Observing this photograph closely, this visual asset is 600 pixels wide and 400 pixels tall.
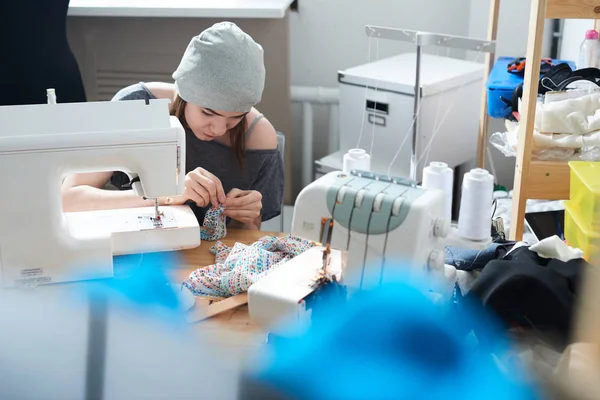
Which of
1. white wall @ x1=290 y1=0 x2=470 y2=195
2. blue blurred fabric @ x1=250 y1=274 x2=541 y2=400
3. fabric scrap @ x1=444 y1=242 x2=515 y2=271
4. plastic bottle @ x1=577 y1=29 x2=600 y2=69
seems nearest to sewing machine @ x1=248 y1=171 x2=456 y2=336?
blue blurred fabric @ x1=250 y1=274 x2=541 y2=400

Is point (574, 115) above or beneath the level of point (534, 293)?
above

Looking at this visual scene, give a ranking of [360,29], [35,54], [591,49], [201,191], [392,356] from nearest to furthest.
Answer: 1. [392,356]
2. [201,191]
3. [591,49]
4. [35,54]
5. [360,29]

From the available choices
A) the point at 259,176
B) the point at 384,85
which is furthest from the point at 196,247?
the point at 384,85

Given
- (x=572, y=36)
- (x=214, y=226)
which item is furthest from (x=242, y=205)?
(x=572, y=36)

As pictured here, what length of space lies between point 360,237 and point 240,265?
0.37 m

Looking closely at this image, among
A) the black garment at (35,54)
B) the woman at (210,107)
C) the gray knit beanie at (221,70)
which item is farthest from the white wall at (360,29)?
the gray knit beanie at (221,70)

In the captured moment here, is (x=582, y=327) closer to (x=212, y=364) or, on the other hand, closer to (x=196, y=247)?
(x=212, y=364)

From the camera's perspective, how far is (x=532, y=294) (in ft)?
4.08

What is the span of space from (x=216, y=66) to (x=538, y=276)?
2.95 ft

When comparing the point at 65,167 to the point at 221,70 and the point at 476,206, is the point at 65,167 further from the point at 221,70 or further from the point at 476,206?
the point at 476,206

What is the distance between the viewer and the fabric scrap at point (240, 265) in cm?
152

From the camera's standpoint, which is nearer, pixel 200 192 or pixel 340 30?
pixel 200 192

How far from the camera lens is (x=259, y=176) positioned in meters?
2.14

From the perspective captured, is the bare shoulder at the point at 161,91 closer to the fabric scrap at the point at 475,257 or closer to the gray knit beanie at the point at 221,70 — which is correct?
the gray knit beanie at the point at 221,70
